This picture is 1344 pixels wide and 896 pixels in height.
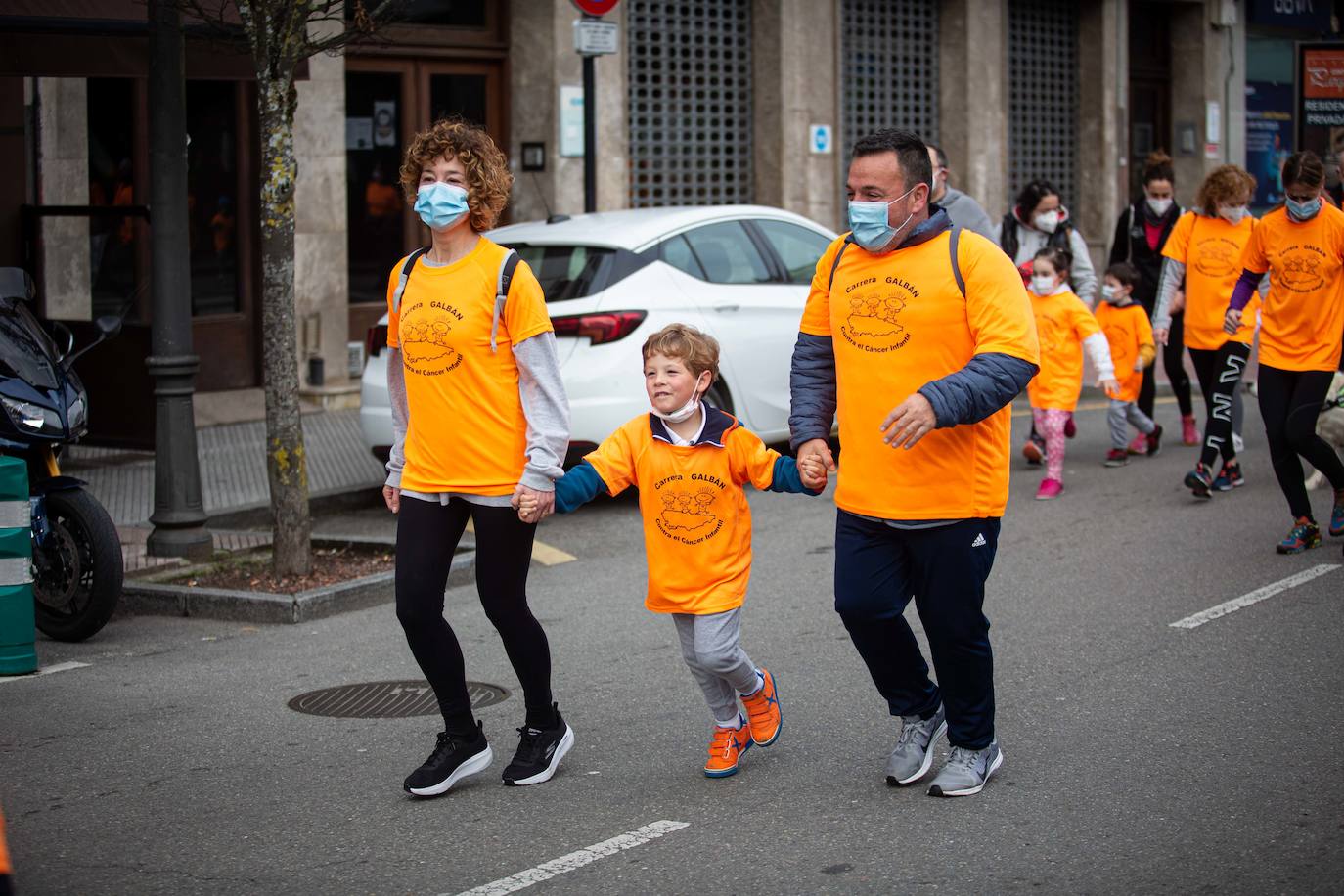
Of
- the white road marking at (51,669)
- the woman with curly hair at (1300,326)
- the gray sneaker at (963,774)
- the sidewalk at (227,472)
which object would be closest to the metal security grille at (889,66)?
the sidewalk at (227,472)

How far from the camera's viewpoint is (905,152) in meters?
5.00

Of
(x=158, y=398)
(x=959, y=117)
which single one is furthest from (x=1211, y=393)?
(x=959, y=117)

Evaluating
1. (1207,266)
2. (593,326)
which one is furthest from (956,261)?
(1207,266)

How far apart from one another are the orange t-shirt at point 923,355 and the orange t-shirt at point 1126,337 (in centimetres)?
694

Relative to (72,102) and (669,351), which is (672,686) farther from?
(72,102)

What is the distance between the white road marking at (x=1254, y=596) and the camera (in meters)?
7.31

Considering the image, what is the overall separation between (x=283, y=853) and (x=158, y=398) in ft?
15.0

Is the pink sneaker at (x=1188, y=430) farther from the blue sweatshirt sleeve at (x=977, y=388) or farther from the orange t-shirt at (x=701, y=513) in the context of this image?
the blue sweatshirt sleeve at (x=977, y=388)

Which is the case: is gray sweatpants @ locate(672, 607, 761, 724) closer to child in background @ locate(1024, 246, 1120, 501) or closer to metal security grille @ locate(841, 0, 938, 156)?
child in background @ locate(1024, 246, 1120, 501)

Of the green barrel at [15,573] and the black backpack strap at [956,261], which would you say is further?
the green barrel at [15,573]

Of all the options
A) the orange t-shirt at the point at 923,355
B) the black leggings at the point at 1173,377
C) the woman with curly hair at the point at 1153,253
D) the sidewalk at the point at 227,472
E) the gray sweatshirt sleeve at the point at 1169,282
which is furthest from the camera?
the woman with curly hair at the point at 1153,253

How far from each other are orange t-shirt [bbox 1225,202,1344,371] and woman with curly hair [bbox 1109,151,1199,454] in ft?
10.7

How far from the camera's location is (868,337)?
4992 millimetres

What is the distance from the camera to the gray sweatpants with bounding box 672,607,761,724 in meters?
5.19
